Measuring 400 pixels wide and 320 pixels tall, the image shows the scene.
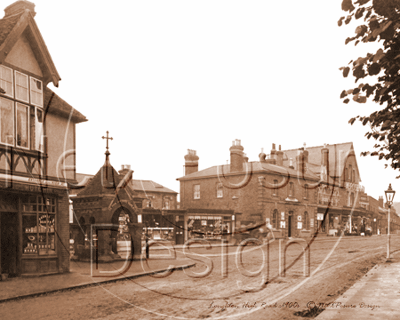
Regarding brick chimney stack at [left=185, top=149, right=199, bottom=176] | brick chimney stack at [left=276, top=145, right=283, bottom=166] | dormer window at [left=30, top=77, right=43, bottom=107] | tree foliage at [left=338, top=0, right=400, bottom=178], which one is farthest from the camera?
brick chimney stack at [left=276, top=145, right=283, bottom=166]

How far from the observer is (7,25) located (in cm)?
1334

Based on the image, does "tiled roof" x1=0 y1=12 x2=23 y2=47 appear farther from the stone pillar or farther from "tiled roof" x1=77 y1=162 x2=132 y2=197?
the stone pillar

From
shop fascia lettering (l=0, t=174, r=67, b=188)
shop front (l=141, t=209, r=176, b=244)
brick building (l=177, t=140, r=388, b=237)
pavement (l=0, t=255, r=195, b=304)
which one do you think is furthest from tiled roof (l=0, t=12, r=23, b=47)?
brick building (l=177, t=140, r=388, b=237)

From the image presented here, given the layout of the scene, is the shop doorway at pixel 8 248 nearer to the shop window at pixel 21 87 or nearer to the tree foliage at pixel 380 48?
the shop window at pixel 21 87

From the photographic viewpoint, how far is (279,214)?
148ft

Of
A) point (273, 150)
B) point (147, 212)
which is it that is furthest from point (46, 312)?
point (273, 150)

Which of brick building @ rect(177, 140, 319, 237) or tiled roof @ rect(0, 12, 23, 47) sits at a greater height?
tiled roof @ rect(0, 12, 23, 47)

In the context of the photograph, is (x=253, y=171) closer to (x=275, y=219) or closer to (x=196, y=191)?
(x=275, y=219)

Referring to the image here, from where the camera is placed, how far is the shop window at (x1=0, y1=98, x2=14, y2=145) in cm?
1297

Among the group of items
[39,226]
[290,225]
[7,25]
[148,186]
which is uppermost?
[7,25]

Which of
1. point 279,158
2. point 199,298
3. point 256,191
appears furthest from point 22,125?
point 279,158

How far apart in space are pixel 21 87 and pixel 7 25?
6.68 feet

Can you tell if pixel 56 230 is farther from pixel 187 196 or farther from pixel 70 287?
pixel 187 196

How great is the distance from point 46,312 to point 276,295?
211 inches
